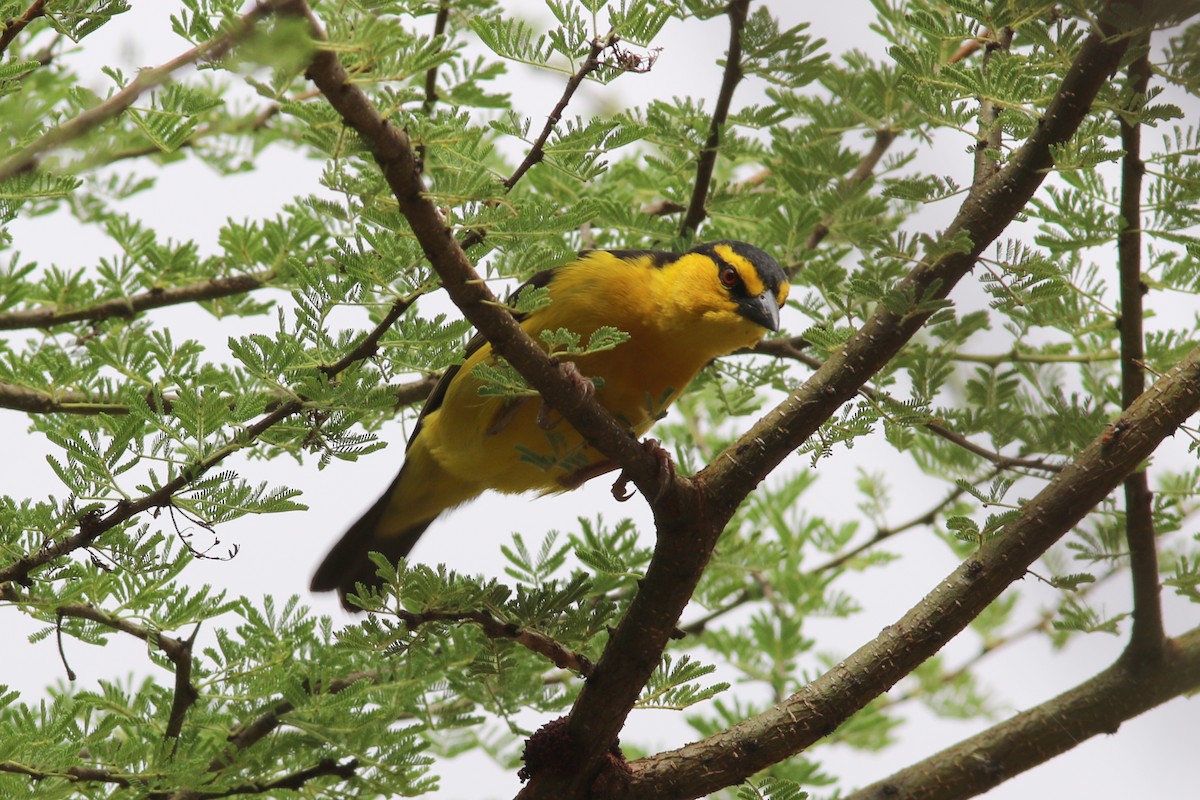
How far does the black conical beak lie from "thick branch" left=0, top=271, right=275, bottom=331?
1591 millimetres

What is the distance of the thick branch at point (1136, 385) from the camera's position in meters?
2.96

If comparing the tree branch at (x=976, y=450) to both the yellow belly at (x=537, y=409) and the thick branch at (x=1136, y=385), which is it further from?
the yellow belly at (x=537, y=409)

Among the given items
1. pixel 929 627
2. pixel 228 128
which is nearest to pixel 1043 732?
pixel 929 627

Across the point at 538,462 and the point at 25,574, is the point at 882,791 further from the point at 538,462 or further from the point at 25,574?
the point at 25,574

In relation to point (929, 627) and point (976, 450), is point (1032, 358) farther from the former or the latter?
point (929, 627)

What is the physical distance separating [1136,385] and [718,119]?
59.7 inches

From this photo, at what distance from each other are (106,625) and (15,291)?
1.19 m

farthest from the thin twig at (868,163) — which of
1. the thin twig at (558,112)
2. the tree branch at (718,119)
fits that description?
the thin twig at (558,112)

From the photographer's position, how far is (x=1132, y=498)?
3.29 m

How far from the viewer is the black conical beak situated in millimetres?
3754

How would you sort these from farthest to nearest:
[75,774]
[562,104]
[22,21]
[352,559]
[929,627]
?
[352,559] → [929,627] → [75,774] → [562,104] → [22,21]

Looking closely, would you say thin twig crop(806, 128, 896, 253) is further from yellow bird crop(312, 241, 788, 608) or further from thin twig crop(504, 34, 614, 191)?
thin twig crop(504, 34, 614, 191)

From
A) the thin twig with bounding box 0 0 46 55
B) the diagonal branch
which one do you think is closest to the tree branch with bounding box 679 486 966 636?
the diagonal branch

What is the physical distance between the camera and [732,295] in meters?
3.80
